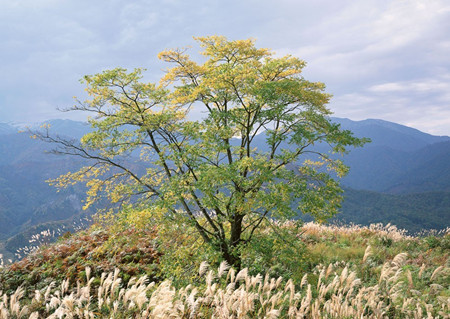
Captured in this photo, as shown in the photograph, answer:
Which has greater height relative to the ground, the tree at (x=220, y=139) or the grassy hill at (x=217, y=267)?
the tree at (x=220, y=139)

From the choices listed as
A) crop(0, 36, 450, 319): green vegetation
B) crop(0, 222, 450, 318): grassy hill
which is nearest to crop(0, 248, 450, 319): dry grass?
crop(0, 222, 450, 318): grassy hill

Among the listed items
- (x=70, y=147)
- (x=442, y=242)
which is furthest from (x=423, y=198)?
(x=70, y=147)

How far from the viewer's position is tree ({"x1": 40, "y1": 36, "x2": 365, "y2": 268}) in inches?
324

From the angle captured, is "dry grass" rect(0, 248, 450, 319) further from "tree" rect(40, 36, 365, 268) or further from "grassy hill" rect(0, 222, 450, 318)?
"tree" rect(40, 36, 365, 268)

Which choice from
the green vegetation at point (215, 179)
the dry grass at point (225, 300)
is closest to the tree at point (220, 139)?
the green vegetation at point (215, 179)

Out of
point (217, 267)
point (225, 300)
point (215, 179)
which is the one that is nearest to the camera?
point (225, 300)

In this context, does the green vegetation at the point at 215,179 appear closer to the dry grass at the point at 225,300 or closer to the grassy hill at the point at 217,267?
the grassy hill at the point at 217,267

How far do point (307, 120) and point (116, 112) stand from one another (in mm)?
5661

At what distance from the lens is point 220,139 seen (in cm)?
958

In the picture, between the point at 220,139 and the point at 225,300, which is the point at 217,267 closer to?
the point at 220,139

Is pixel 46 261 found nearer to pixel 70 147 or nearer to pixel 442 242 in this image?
pixel 70 147

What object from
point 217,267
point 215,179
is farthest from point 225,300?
point 217,267

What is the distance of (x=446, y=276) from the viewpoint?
9719 mm

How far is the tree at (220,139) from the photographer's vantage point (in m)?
8.24
